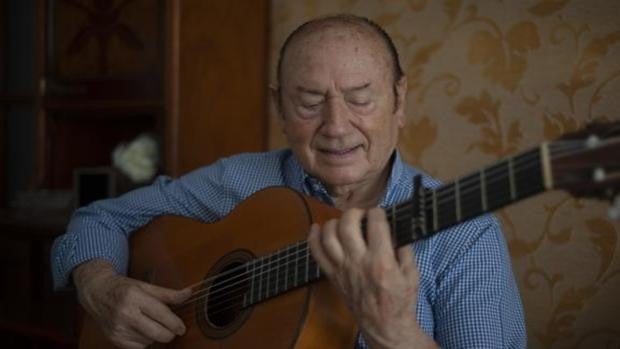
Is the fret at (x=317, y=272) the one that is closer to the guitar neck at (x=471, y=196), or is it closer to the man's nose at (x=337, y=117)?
the guitar neck at (x=471, y=196)

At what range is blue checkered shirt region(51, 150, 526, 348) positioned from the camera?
88cm

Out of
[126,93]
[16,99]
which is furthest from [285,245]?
[16,99]

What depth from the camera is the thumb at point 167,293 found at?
1.01m

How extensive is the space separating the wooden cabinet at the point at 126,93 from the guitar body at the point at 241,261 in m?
0.42

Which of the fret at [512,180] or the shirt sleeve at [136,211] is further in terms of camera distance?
the shirt sleeve at [136,211]

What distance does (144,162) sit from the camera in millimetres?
1702

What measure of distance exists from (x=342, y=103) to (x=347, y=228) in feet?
1.03

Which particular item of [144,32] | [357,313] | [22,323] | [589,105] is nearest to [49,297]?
[22,323]

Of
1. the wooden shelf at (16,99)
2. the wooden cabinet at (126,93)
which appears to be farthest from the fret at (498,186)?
the wooden shelf at (16,99)

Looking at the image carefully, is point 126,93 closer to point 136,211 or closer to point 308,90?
point 136,211

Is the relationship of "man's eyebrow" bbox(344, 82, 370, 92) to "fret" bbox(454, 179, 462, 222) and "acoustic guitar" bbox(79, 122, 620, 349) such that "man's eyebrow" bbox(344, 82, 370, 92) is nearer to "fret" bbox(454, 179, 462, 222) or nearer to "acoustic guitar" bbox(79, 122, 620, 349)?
"acoustic guitar" bbox(79, 122, 620, 349)

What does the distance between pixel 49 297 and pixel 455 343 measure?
54.9 inches

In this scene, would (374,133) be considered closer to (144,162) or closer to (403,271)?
(403,271)

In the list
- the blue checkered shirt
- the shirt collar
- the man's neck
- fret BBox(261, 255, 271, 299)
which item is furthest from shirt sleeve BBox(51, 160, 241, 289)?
fret BBox(261, 255, 271, 299)
